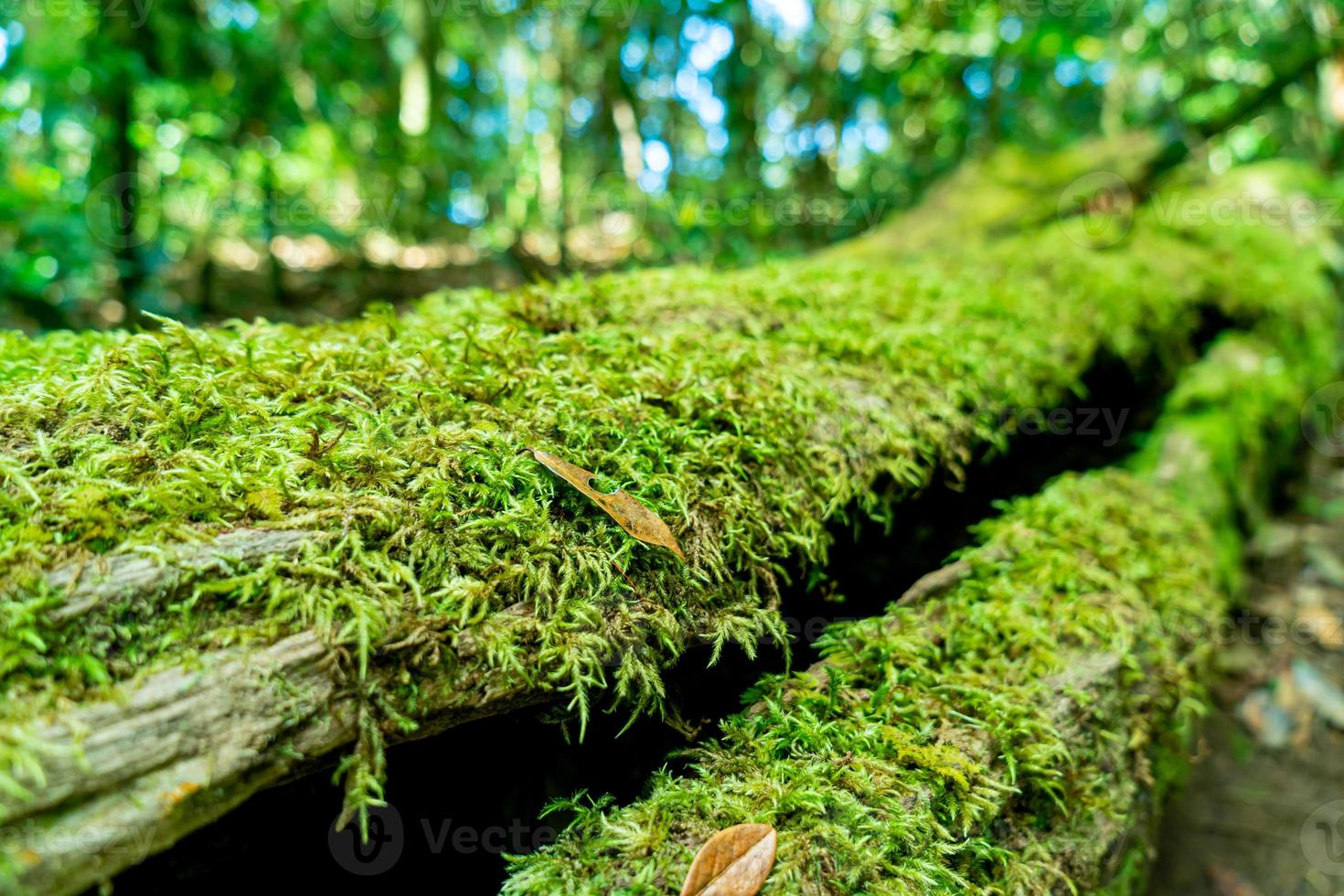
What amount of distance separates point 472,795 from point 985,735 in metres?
1.19

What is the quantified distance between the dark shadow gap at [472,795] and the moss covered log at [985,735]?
120 mm

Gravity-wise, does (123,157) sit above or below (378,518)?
above

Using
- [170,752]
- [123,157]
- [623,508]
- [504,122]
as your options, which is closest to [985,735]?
[623,508]

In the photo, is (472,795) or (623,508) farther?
(472,795)

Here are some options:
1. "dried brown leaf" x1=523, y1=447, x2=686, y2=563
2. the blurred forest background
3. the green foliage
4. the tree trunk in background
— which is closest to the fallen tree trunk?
the green foliage

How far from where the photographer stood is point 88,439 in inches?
50.3

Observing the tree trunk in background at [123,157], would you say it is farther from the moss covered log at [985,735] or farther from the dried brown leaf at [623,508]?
the moss covered log at [985,735]

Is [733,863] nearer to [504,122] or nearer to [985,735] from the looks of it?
[985,735]

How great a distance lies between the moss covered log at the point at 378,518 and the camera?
1005mm

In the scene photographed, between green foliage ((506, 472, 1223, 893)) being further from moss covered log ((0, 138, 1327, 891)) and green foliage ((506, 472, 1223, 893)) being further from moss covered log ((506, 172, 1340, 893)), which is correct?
moss covered log ((0, 138, 1327, 891))

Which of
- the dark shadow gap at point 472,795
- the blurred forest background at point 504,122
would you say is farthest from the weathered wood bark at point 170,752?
the blurred forest background at point 504,122

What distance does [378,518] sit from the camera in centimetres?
129

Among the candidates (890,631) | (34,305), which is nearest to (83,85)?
(34,305)

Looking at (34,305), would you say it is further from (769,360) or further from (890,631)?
(890,631)
